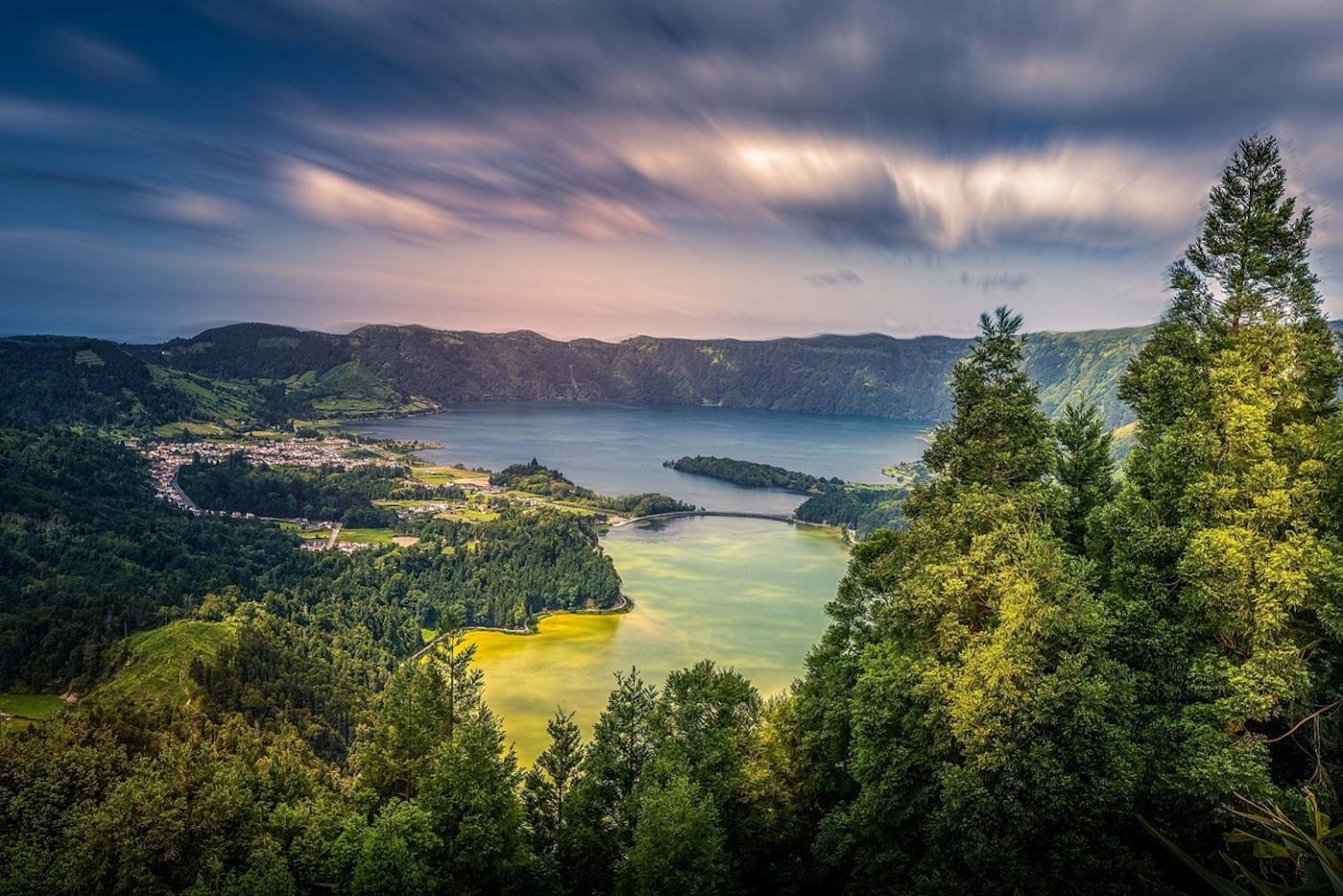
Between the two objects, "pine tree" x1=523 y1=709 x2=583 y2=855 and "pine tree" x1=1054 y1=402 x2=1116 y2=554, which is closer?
"pine tree" x1=1054 y1=402 x2=1116 y2=554

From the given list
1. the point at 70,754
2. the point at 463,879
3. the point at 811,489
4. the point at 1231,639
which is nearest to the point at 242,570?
the point at 70,754

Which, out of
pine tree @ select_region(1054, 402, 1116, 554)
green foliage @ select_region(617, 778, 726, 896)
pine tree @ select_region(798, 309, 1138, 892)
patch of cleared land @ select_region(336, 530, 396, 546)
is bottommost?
patch of cleared land @ select_region(336, 530, 396, 546)

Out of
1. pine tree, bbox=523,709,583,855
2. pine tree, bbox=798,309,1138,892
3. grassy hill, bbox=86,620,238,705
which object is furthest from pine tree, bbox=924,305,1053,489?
grassy hill, bbox=86,620,238,705

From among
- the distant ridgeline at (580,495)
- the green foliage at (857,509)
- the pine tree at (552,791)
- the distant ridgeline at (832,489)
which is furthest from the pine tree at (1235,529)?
the distant ridgeline at (580,495)

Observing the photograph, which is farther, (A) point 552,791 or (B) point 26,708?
(B) point 26,708

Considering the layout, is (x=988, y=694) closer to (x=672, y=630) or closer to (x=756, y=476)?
(x=672, y=630)

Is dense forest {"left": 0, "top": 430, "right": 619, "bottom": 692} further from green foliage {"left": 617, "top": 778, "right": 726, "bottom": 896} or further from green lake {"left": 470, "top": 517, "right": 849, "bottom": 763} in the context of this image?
green foliage {"left": 617, "top": 778, "right": 726, "bottom": 896}

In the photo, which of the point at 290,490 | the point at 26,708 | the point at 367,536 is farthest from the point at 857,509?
the point at 26,708
